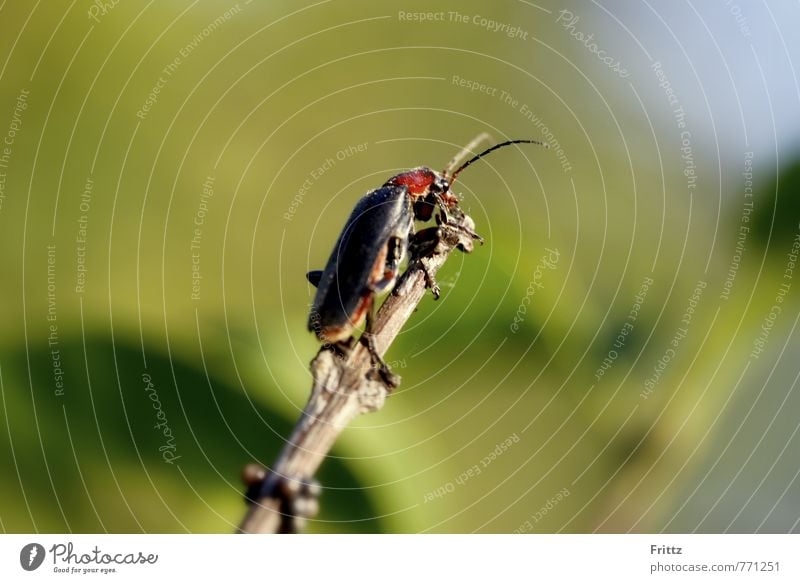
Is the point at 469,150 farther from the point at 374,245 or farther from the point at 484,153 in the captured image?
the point at 374,245

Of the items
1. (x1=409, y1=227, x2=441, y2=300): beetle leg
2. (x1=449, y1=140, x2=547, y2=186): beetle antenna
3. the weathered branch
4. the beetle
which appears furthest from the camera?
(x1=449, y1=140, x2=547, y2=186): beetle antenna

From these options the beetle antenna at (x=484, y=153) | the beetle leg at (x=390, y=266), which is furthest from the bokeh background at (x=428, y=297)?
the beetle leg at (x=390, y=266)

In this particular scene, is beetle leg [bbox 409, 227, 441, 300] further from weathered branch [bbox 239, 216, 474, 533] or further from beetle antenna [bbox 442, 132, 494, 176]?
beetle antenna [bbox 442, 132, 494, 176]

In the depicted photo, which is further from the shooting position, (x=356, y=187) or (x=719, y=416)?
(x=356, y=187)

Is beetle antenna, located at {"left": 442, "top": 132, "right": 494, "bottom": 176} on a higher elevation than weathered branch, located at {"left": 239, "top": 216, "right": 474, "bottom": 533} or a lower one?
higher

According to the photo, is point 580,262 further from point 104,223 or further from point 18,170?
point 18,170

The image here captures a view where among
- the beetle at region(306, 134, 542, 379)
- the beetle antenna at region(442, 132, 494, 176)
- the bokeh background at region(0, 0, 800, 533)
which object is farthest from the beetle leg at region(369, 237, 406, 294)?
the beetle antenna at region(442, 132, 494, 176)

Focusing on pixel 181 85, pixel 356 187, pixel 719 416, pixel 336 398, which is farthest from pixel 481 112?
pixel 336 398

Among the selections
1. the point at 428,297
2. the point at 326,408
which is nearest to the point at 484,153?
the point at 428,297
